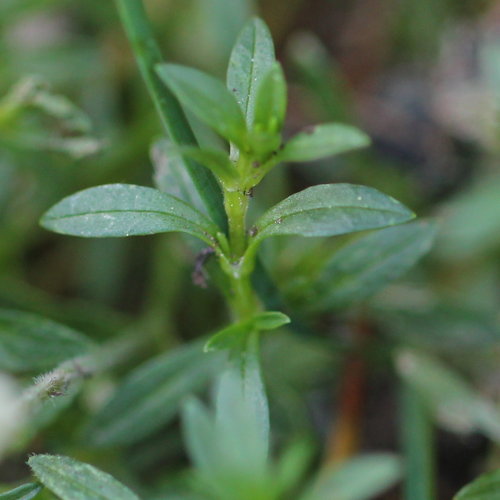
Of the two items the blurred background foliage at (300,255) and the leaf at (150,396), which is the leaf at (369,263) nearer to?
the blurred background foliage at (300,255)

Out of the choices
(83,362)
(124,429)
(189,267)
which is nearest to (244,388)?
(124,429)

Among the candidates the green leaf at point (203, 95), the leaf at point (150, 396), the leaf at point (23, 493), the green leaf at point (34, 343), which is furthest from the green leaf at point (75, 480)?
the green leaf at point (203, 95)

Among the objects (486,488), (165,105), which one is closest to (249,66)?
(165,105)

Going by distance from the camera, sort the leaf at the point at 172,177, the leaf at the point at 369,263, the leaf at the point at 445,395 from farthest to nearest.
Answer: the leaf at the point at 445,395, the leaf at the point at 369,263, the leaf at the point at 172,177

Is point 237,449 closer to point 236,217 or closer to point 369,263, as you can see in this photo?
point 236,217

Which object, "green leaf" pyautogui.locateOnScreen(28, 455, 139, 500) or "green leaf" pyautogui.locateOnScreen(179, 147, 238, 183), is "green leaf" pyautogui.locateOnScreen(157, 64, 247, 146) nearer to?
"green leaf" pyautogui.locateOnScreen(179, 147, 238, 183)

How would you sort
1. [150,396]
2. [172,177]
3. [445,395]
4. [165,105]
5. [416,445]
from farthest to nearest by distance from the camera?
[445,395]
[416,445]
[150,396]
[172,177]
[165,105]
